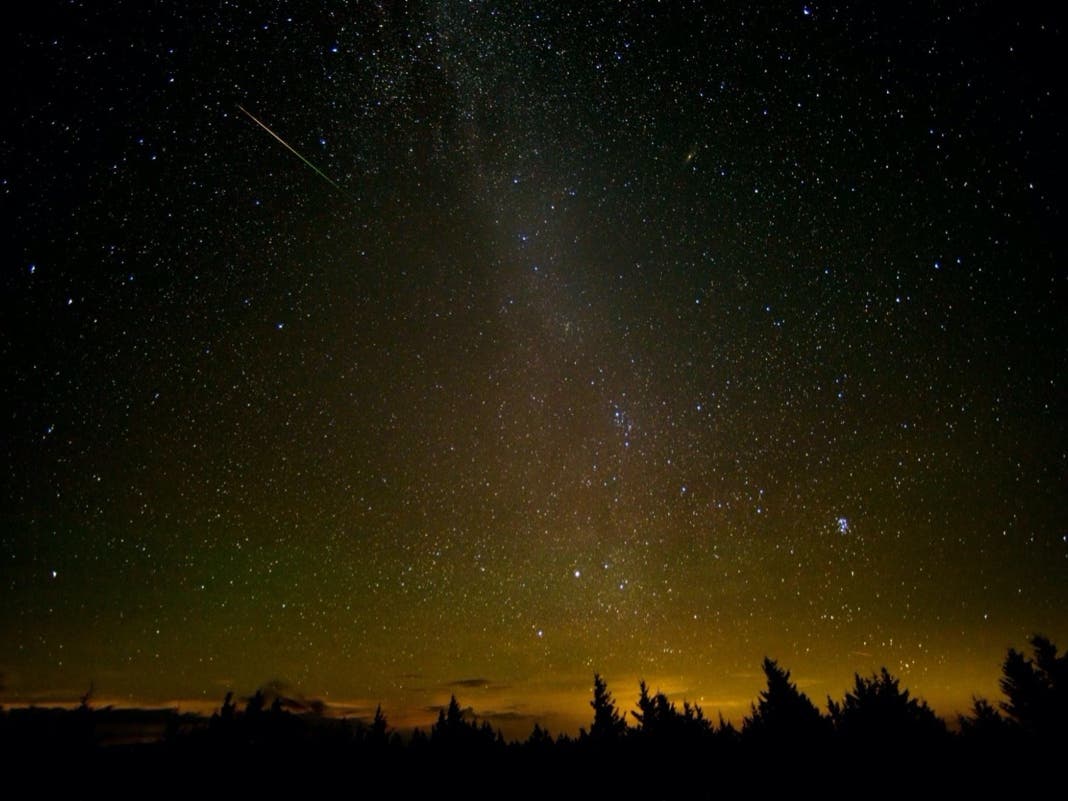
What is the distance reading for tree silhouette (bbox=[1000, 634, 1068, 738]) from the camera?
21.3m

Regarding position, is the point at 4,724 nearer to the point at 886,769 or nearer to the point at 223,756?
the point at 223,756

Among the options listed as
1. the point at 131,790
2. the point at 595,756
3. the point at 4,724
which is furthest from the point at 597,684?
the point at 4,724

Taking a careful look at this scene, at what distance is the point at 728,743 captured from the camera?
105 ft

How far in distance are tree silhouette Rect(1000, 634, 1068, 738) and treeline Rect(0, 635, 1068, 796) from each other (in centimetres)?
4

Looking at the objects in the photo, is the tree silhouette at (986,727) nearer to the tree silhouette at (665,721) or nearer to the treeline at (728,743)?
the treeline at (728,743)

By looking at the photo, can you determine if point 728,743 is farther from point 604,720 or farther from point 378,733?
point 378,733

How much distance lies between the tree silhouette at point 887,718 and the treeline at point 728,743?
0.04m

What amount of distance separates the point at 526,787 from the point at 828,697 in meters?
23.6

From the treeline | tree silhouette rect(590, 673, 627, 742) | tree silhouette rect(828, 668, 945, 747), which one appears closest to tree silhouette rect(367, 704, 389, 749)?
the treeline

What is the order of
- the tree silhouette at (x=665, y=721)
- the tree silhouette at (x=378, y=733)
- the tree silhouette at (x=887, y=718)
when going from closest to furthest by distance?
the tree silhouette at (x=887, y=718) → the tree silhouette at (x=665, y=721) → the tree silhouette at (x=378, y=733)

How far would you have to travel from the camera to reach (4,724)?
6981 centimetres

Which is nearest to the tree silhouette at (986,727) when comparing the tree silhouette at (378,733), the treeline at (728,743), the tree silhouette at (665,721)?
the treeline at (728,743)

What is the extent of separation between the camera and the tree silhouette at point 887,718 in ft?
64.9

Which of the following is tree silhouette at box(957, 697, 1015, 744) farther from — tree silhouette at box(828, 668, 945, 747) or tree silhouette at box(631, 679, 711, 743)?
tree silhouette at box(631, 679, 711, 743)
